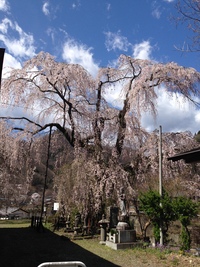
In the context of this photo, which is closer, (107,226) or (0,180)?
(107,226)

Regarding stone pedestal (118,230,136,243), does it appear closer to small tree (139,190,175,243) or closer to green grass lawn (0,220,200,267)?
green grass lawn (0,220,200,267)

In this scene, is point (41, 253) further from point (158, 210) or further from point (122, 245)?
point (158, 210)

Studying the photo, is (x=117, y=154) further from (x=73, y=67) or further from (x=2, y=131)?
(x=2, y=131)

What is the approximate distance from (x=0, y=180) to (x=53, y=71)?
6.75 meters

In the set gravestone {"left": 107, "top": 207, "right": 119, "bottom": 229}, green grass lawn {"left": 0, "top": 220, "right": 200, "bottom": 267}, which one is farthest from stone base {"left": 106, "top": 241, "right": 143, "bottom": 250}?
gravestone {"left": 107, "top": 207, "right": 119, "bottom": 229}

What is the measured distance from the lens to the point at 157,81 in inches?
498

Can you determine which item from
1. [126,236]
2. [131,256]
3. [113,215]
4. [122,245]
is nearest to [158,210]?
[126,236]

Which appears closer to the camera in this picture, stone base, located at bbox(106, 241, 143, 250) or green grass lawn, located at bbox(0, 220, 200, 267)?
green grass lawn, located at bbox(0, 220, 200, 267)

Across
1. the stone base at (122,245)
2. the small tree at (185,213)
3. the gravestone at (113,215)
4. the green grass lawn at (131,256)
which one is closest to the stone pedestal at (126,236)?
the stone base at (122,245)

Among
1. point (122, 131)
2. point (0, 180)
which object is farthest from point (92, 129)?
point (0, 180)

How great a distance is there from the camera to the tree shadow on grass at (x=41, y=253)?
7.00 meters

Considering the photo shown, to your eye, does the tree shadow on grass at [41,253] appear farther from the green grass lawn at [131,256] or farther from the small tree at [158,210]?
the small tree at [158,210]

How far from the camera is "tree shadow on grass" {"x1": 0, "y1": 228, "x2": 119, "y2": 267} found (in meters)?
7.00

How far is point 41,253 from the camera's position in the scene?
813 cm
